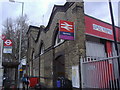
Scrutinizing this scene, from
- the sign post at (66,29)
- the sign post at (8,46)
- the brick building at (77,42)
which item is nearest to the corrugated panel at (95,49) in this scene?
the brick building at (77,42)

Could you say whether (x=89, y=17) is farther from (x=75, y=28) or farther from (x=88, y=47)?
(x=88, y=47)

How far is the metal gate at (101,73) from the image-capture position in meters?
5.34

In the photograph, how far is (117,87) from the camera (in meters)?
5.08

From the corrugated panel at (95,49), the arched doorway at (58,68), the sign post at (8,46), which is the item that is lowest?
the arched doorway at (58,68)

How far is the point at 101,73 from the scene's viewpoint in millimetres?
5992

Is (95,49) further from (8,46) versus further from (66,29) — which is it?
(8,46)

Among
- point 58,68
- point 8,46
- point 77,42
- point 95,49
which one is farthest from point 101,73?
point 8,46

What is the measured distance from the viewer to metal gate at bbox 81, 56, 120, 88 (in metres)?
5.34

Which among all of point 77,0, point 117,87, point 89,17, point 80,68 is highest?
point 77,0

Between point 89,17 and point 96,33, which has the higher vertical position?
point 89,17

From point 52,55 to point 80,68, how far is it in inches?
192

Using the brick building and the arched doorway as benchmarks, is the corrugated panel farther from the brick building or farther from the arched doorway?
the arched doorway

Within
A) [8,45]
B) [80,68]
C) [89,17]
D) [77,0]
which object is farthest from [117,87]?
[8,45]

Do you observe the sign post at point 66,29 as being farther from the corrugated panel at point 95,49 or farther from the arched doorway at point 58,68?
the arched doorway at point 58,68
